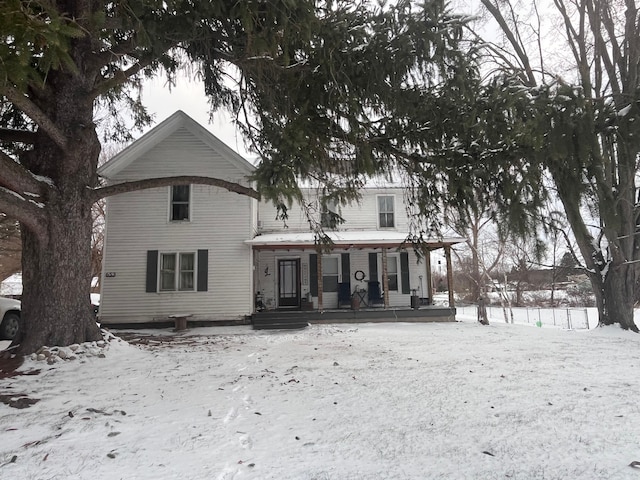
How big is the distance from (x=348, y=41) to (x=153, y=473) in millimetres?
5231

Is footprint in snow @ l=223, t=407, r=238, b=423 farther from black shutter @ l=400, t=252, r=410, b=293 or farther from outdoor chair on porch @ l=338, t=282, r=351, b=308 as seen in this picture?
black shutter @ l=400, t=252, r=410, b=293

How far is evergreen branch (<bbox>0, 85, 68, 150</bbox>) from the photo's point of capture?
3.96 m

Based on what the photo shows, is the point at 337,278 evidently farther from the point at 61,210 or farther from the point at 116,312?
the point at 61,210

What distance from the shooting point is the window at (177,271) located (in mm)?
12836

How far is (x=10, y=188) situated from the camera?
20.4 feet

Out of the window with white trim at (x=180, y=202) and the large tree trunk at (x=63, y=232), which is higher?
the window with white trim at (x=180, y=202)

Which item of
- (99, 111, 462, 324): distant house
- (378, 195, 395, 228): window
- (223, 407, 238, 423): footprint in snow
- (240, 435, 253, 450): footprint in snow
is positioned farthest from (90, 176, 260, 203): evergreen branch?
(378, 195, 395, 228): window

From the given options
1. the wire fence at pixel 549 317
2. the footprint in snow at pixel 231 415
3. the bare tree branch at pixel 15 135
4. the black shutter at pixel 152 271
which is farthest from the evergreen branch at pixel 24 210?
the wire fence at pixel 549 317

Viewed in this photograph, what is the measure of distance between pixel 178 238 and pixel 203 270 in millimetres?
1324

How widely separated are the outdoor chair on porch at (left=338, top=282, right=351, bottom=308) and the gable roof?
5611 mm

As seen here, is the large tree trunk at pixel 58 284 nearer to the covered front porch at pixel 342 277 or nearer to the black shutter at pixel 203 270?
the black shutter at pixel 203 270

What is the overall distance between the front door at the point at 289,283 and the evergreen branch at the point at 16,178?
985cm

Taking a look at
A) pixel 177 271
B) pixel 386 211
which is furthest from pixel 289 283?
pixel 386 211

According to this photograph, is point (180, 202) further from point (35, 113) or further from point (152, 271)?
point (35, 113)
